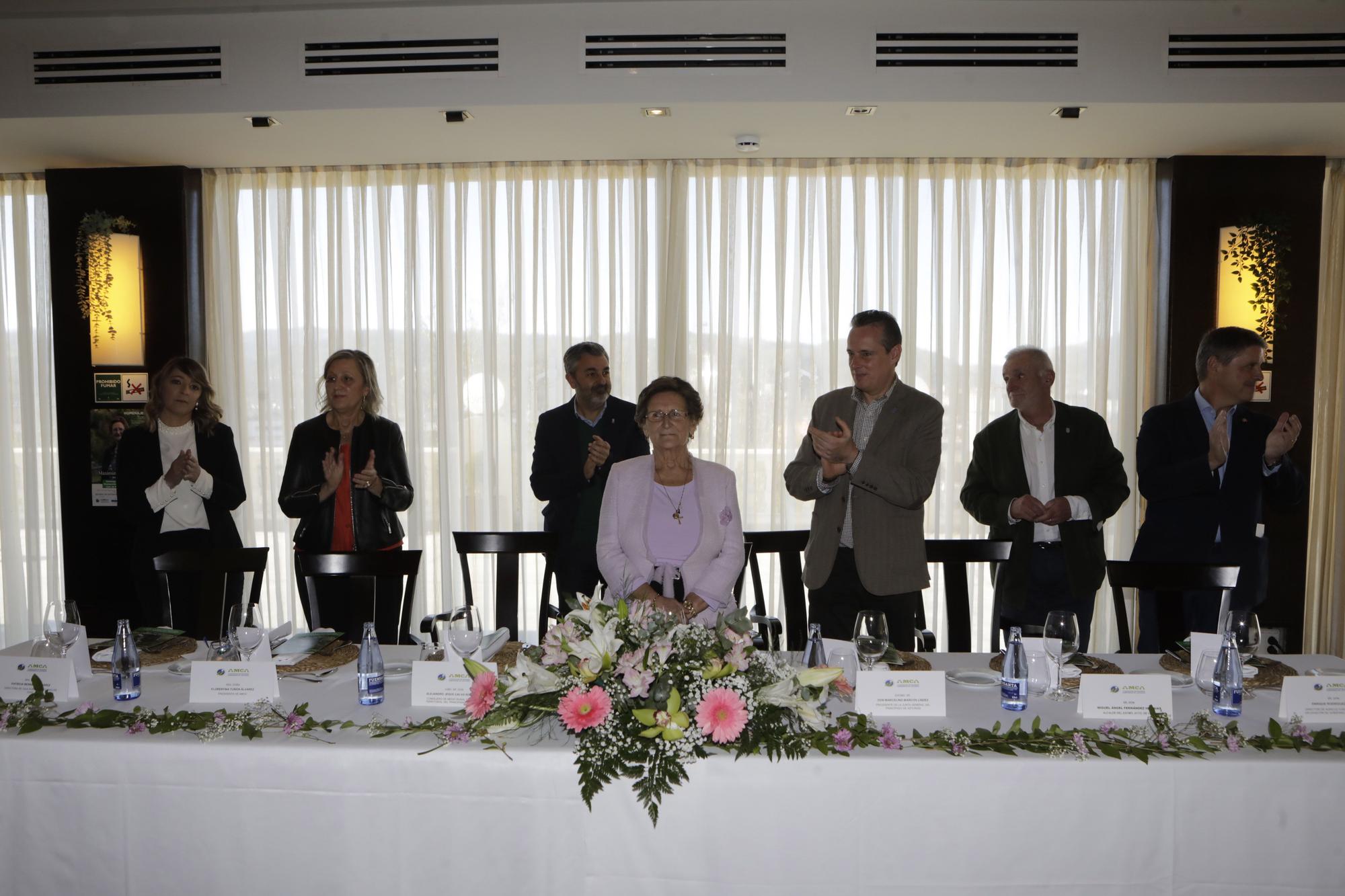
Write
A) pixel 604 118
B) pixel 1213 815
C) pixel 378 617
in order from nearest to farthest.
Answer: pixel 1213 815 → pixel 378 617 → pixel 604 118

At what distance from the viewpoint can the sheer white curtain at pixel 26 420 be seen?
5160 millimetres

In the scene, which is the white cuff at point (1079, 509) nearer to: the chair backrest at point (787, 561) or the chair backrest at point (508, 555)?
the chair backrest at point (787, 561)

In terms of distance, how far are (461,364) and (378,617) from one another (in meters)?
2.28

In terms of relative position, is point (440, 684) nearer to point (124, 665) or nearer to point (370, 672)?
point (370, 672)

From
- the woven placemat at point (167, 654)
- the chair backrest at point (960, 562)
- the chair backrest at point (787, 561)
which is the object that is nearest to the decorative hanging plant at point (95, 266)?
the woven placemat at point (167, 654)

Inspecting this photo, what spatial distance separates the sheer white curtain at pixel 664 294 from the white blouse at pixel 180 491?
1249 mm

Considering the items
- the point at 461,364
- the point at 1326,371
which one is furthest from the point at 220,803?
the point at 1326,371

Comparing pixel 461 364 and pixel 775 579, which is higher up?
pixel 461 364

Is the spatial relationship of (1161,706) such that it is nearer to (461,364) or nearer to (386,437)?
(386,437)

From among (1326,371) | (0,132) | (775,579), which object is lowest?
(775,579)

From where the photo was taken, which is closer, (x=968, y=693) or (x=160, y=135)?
(x=968, y=693)

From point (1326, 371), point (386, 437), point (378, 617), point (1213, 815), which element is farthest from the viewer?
point (1326, 371)

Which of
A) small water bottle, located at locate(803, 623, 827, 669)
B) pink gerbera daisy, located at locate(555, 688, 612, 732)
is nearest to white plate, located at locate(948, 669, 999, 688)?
small water bottle, located at locate(803, 623, 827, 669)

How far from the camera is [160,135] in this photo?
4297 mm
